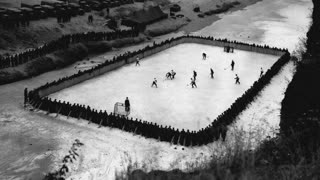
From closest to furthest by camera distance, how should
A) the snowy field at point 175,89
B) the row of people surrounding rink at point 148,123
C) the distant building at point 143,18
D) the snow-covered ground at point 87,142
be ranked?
the snow-covered ground at point 87,142, the row of people surrounding rink at point 148,123, the snowy field at point 175,89, the distant building at point 143,18

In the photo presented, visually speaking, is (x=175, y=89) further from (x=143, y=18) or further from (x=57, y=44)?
(x=143, y=18)

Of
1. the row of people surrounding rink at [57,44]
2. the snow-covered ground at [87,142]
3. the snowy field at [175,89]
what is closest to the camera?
the snow-covered ground at [87,142]

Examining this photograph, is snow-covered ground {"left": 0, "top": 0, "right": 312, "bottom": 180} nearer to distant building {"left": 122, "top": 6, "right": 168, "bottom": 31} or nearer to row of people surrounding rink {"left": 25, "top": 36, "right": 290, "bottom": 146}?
row of people surrounding rink {"left": 25, "top": 36, "right": 290, "bottom": 146}

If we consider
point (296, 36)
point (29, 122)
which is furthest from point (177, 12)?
point (29, 122)

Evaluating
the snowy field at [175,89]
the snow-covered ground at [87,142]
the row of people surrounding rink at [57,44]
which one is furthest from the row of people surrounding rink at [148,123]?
the row of people surrounding rink at [57,44]

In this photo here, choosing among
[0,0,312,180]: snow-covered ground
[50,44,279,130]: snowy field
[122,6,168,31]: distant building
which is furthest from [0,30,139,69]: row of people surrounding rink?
[50,44,279,130]: snowy field

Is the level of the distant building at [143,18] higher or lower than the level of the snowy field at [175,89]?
higher

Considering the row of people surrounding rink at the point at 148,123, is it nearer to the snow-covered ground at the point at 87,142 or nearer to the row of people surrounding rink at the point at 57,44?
the snow-covered ground at the point at 87,142

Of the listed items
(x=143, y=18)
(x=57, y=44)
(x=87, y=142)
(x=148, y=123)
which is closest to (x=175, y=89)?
(x=148, y=123)
